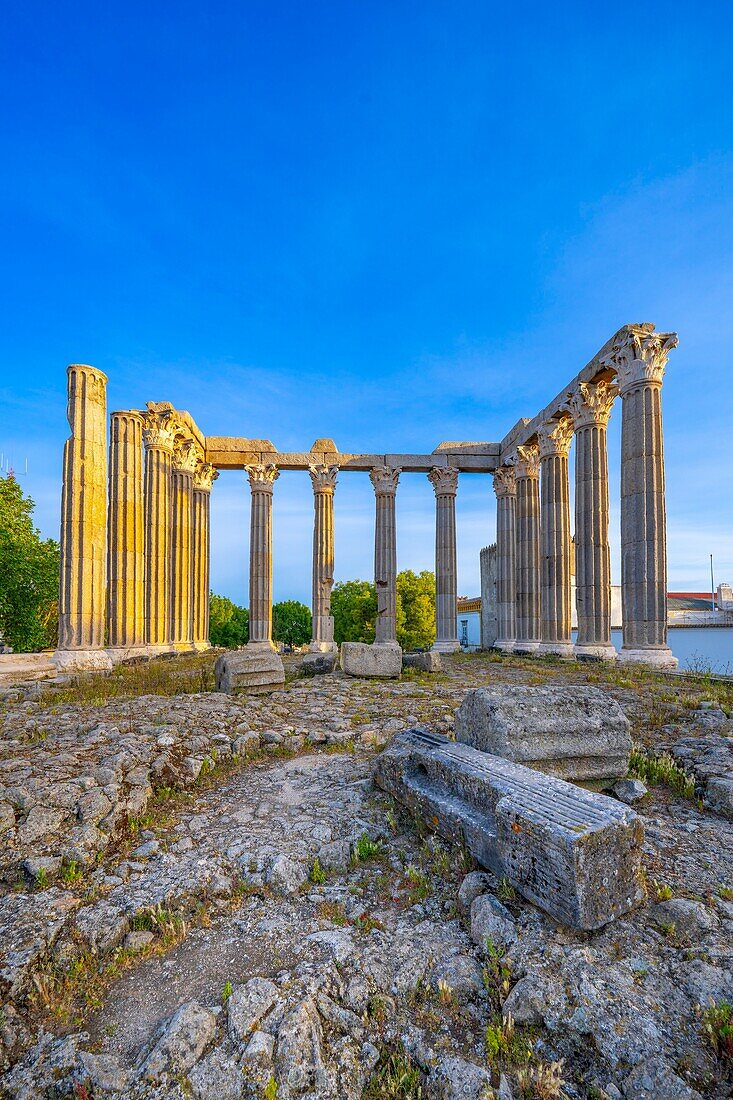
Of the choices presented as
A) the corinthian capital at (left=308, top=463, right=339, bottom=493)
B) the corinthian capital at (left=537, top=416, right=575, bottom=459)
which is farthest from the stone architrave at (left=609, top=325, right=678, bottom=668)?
the corinthian capital at (left=308, top=463, right=339, bottom=493)

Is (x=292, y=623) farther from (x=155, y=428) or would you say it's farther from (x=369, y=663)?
(x=369, y=663)

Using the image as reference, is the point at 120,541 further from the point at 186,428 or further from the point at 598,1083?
the point at 598,1083

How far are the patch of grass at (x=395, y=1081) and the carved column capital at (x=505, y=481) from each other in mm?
24480

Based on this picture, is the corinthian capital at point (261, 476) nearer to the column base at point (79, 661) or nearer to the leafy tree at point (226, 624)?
the column base at point (79, 661)

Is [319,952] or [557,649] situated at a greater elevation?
[319,952]

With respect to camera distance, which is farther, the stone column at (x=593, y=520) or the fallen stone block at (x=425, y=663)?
the stone column at (x=593, y=520)

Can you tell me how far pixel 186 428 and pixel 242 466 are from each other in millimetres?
3866

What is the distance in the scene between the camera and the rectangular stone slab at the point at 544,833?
2.94 m

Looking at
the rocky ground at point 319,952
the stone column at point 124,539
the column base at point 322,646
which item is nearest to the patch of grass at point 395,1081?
the rocky ground at point 319,952

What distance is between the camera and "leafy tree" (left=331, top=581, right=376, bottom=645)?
142 ft

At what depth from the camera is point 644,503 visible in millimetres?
14859

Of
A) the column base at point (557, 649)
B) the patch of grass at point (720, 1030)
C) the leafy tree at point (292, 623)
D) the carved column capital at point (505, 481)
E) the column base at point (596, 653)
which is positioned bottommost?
the leafy tree at point (292, 623)

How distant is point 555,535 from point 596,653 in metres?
5.25

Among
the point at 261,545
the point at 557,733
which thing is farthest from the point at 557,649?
the point at 557,733
